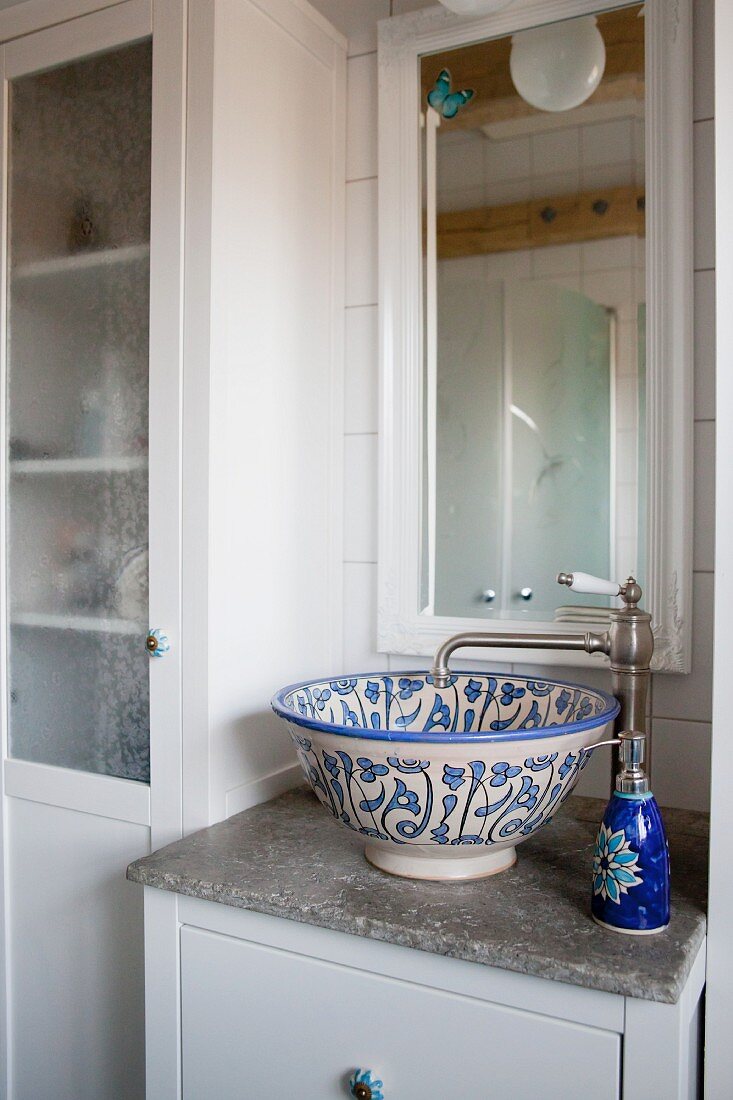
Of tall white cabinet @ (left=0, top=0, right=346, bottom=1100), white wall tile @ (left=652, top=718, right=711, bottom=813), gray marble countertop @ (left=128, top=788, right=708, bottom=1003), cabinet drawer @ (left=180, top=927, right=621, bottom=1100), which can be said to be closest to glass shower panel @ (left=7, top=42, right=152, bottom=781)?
tall white cabinet @ (left=0, top=0, right=346, bottom=1100)

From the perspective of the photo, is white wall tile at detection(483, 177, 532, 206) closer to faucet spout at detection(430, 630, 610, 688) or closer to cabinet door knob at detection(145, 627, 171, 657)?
faucet spout at detection(430, 630, 610, 688)

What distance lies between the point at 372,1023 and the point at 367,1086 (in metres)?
0.06

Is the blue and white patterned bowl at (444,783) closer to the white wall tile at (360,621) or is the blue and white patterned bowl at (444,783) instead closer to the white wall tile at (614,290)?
the white wall tile at (360,621)

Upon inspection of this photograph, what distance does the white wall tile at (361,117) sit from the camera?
4.72ft

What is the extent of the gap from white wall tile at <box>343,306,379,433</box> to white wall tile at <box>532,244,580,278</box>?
0.87 feet

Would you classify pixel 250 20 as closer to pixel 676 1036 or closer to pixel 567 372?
pixel 567 372

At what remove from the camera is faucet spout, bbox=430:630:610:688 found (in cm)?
109

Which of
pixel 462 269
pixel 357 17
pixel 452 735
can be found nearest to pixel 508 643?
pixel 452 735

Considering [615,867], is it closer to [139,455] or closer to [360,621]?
[360,621]

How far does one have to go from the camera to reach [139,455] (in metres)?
1.23

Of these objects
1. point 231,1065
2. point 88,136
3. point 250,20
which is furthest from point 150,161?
point 231,1065

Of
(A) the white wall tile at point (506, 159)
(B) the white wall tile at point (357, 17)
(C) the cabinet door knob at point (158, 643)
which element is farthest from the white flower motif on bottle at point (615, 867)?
(B) the white wall tile at point (357, 17)

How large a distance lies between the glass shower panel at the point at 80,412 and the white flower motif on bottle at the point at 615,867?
642mm

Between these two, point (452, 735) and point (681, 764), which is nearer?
point (452, 735)
